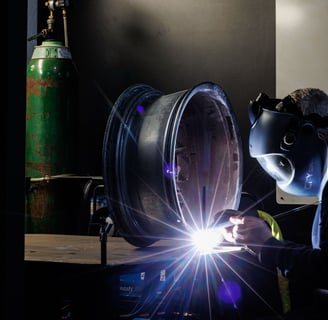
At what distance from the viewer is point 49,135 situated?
415 cm

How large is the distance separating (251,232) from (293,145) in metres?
0.40

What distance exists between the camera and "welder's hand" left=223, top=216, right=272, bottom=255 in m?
2.28

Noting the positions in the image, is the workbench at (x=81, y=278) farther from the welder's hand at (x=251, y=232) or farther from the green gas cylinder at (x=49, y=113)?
the green gas cylinder at (x=49, y=113)

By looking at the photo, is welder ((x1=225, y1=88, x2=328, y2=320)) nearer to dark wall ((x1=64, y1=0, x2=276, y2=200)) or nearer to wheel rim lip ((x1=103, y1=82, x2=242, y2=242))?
wheel rim lip ((x1=103, y1=82, x2=242, y2=242))

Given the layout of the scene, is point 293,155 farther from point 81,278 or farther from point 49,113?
point 49,113

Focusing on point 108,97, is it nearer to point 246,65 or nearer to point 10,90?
point 246,65

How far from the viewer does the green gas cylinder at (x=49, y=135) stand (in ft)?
13.5

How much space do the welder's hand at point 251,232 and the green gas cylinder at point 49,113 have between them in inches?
86.1

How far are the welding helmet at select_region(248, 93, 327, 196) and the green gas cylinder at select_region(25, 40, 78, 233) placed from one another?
2128 millimetres

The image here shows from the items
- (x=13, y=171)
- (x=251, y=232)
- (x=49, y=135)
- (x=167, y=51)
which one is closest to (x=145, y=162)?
(x=251, y=232)

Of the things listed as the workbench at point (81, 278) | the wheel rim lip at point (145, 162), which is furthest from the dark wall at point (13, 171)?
the wheel rim lip at point (145, 162)

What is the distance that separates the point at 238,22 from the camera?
4.47 m

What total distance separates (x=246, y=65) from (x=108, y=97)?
50.0 inches

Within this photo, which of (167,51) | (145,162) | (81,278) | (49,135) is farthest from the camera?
(167,51)
